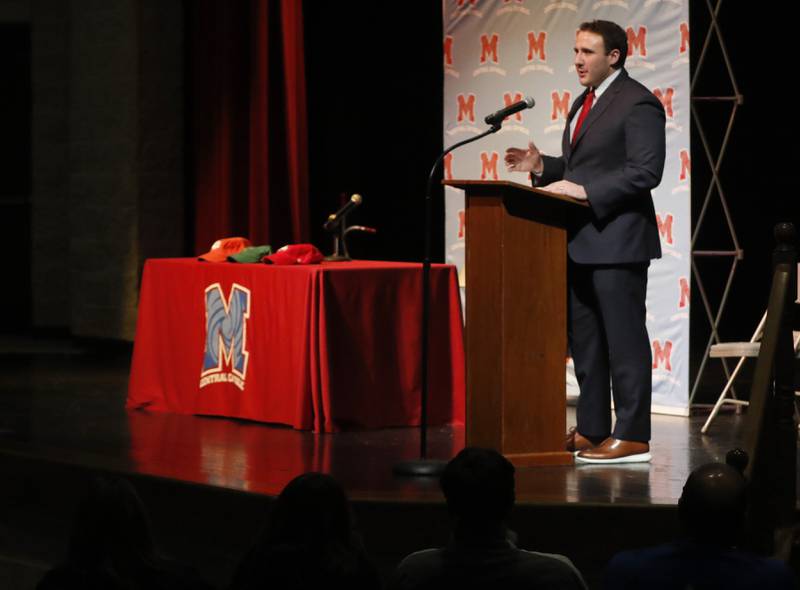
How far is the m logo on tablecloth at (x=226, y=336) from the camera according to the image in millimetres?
6227

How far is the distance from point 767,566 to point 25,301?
28.8ft

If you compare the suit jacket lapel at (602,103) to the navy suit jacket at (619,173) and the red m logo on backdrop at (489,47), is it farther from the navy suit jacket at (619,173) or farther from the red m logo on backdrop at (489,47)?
the red m logo on backdrop at (489,47)

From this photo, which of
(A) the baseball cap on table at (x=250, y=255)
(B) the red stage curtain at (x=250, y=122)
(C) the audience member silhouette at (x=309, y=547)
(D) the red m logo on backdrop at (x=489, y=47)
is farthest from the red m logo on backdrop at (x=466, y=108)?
(C) the audience member silhouette at (x=309, y=547)

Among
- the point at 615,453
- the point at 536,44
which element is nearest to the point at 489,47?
the point at 536,44

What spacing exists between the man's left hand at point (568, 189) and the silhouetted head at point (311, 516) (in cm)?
235

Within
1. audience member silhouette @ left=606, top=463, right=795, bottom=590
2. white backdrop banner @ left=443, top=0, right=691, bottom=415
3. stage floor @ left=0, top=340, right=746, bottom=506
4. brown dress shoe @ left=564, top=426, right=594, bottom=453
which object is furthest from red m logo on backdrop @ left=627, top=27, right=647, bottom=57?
audience member silhouette @ left=606, top=463, right=795, bottom=590

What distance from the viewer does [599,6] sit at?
6891 millimetres

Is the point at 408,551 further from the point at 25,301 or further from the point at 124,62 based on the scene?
the point at 25,301

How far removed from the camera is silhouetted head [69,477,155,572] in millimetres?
2604

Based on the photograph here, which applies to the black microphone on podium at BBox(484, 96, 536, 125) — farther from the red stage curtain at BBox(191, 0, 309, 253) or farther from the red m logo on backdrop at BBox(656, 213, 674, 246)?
the red stage curtain at BBox(191, 0, 309, 253)

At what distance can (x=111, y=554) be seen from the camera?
2619 mm

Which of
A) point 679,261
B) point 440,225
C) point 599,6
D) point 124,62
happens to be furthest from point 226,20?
point 679,261

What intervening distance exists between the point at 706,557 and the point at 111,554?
104 cm

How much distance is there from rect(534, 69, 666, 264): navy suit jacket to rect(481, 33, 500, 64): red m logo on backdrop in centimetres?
247
